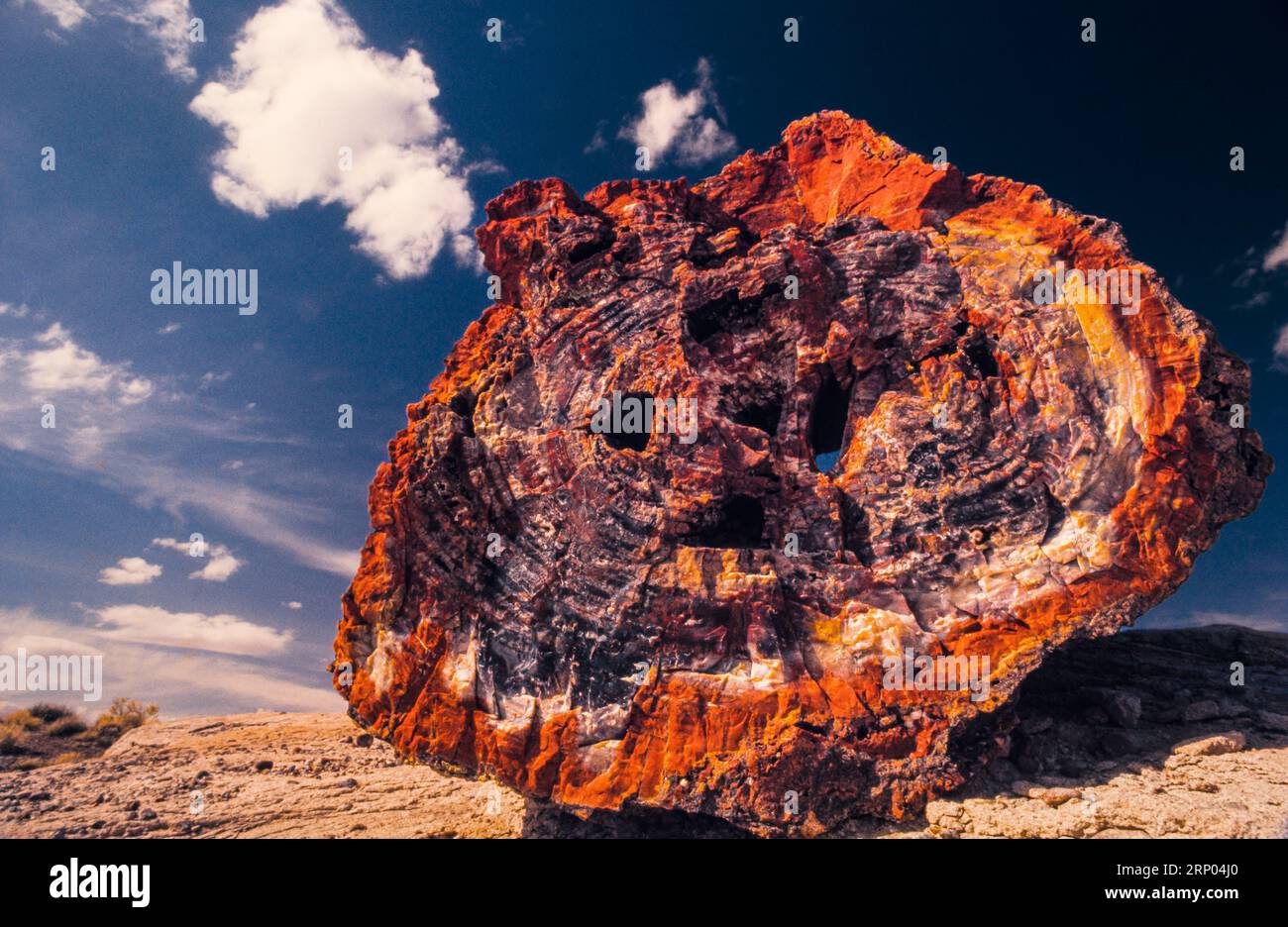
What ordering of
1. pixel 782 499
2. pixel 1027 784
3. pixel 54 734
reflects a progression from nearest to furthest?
1. pixel 1027 784
2. pixel 782 499
3. pixel 54 734

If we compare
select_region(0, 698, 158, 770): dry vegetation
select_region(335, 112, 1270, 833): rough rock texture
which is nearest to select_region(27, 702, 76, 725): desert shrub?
select_region(0, 698, 158, 770): dry vegetation

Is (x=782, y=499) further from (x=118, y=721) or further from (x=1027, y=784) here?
(x=118, y=721)

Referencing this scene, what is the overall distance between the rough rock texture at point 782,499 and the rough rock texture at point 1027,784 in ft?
4.12

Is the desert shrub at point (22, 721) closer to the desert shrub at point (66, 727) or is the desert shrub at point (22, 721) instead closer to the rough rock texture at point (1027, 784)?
the desert shrub at point (66, 727)

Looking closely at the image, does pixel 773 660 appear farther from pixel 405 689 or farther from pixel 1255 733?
pixel 1255 733

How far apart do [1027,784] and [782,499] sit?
23.9 ft

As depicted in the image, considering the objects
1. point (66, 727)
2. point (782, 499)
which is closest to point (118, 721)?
point (66, 727)

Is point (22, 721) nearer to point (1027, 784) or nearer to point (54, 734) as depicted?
point (54, 734)

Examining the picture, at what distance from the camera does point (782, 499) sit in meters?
14.8

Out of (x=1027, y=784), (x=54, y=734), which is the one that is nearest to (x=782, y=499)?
(x=1027, y=784)

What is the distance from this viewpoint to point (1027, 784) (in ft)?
40.2

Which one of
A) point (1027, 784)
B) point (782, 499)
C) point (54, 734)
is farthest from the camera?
point (54, 734)

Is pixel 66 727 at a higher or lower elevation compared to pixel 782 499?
lower

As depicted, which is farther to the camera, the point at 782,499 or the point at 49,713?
the point at 49,713
